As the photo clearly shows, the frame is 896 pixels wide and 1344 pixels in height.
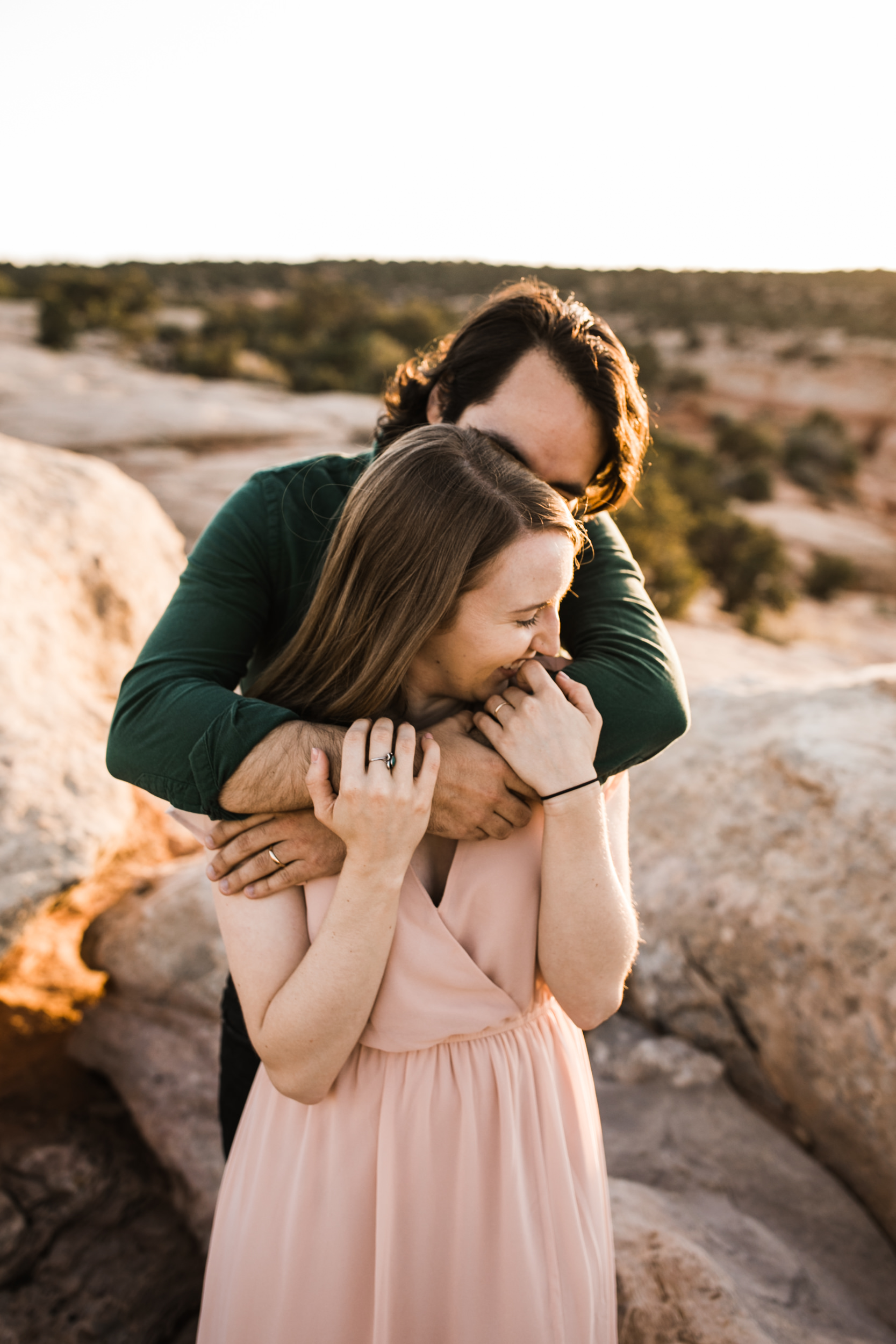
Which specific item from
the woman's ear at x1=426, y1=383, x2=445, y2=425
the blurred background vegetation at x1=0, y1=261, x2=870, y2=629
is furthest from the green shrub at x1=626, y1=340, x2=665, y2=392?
the woman's ear at x1=426, y1=383, x2=445, y2=425

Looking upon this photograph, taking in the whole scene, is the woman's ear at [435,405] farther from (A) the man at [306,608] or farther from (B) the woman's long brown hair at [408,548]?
(B) the woman's long brown hair at [408,548]

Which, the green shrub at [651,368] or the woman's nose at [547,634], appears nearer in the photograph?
the woman's nose at [547,634]

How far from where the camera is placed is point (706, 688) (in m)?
3.92

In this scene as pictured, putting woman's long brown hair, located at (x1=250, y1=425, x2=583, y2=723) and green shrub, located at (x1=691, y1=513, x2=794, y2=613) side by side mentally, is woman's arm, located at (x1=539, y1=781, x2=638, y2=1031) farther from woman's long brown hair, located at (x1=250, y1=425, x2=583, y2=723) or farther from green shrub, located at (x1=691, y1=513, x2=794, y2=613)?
green shrub, located at (x1=691, y1=513, x2=794, y2=613)

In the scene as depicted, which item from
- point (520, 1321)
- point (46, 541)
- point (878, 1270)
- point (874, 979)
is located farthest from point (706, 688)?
point (46, 541)

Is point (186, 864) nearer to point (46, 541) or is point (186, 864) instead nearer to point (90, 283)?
point (46, 541)

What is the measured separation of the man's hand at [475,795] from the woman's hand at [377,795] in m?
0.08

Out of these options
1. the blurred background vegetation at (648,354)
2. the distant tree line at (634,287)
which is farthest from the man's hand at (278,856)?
the distant tree line at (634,287)

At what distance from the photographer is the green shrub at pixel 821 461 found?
789 inches

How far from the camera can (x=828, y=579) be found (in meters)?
13.7

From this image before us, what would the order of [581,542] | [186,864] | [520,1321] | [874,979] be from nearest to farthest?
[520,1321]
[581,542]
[874,979]
[186,864]

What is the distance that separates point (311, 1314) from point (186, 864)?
2401 mm

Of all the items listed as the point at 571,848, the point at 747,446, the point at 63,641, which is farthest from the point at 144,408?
the point at 747,446

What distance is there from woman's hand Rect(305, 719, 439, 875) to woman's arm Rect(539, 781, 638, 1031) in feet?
0.81
